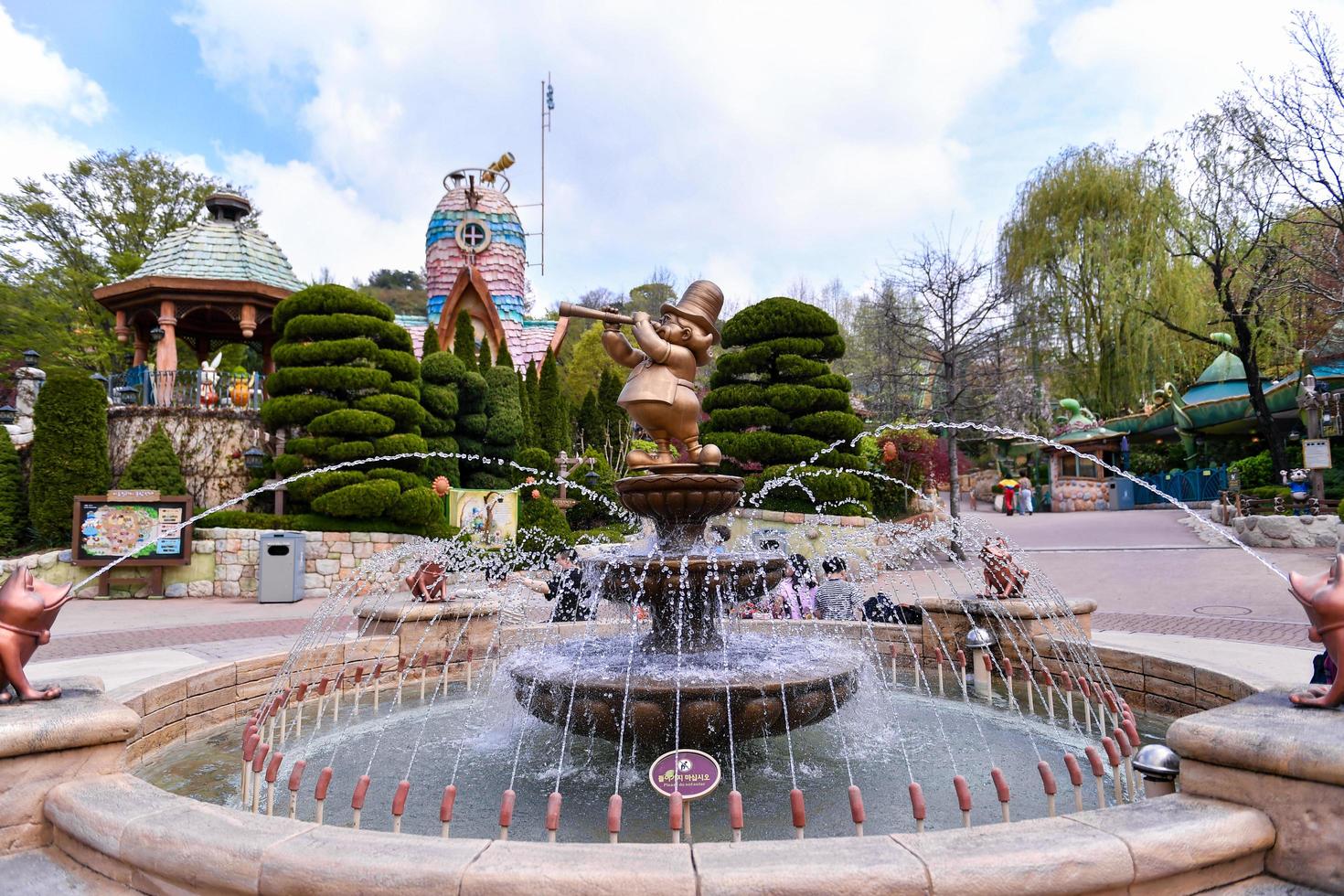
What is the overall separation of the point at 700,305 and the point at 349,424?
13258mm

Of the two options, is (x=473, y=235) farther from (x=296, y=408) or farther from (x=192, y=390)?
(x=296, y=408)

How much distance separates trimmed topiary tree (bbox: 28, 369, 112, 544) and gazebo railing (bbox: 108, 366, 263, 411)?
6.80 ft

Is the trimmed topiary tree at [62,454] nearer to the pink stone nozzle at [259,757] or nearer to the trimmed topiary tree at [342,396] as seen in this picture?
the trimmed topiary tree at [342,396]

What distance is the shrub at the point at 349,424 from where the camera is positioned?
16.7 meters

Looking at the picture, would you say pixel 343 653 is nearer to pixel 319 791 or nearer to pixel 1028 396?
pixel 319 791

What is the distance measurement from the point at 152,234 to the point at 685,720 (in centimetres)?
3423

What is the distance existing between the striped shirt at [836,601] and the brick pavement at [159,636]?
6.88m

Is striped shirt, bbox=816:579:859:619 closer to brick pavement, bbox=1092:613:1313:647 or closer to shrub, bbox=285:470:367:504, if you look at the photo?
brick pavement, bbox=1092:613:1313:647

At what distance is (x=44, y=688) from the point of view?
354 centimetres

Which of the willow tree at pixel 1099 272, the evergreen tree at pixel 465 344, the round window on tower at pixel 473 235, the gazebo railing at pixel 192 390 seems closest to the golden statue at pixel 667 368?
the gazebo railing at pixel 192 390

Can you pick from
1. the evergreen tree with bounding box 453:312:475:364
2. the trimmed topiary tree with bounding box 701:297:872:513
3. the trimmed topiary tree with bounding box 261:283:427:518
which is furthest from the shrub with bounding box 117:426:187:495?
the trimmed topiary tree with bounding box 701:297:872:513

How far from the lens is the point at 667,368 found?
5492 millimetres

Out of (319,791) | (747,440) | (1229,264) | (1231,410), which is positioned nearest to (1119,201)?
(1229,264)

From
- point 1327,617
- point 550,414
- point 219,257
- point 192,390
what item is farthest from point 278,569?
point 1327,617
